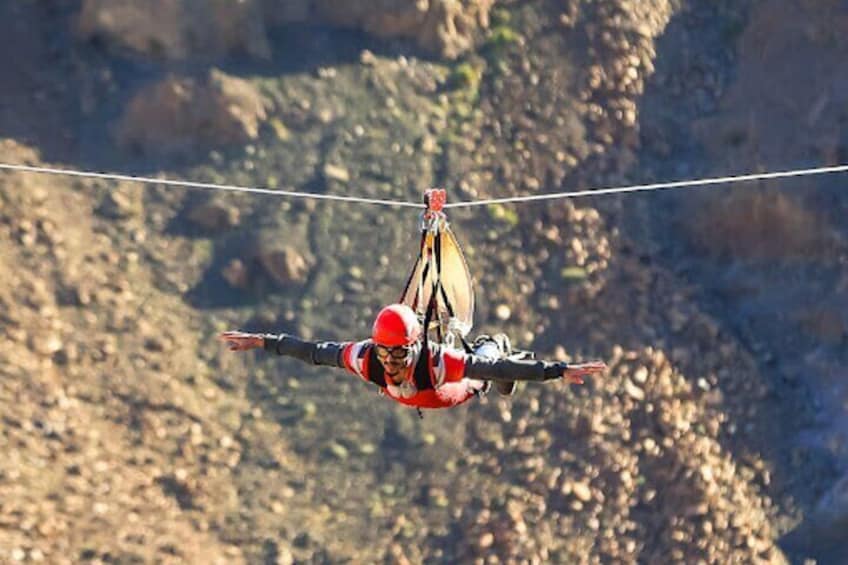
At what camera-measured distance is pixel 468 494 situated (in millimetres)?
23203

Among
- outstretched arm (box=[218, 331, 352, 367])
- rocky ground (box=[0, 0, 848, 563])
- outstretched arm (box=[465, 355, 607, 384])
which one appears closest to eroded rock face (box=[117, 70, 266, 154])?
rocky ground (box=[0, 0, 848, 563])

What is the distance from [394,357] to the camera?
500 inches

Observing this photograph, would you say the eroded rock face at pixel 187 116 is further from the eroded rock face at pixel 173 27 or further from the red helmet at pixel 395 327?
the red helmet at pixel 395 327

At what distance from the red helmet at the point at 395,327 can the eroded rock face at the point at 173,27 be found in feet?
45.9

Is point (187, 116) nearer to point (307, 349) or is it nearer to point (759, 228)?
point (759, 228)

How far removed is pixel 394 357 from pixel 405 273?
39.7 ft

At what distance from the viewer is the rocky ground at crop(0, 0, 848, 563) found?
22.5 meters

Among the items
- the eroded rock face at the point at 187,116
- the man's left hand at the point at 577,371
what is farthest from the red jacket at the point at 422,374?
the eroded rock face at the point at 187,116

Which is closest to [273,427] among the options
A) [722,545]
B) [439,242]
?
[722,545]

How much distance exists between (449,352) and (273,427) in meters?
10.2

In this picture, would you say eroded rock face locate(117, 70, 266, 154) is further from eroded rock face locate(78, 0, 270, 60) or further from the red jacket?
the red jacket

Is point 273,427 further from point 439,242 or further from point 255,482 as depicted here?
point 439,242

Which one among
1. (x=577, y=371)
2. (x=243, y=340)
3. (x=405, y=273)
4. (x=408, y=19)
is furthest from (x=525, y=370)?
(x=408, y=19)

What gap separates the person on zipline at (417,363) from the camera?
1257cm
